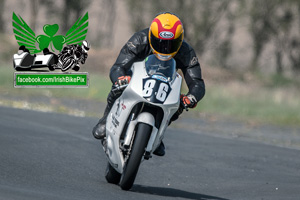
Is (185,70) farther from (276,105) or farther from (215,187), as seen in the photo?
(276,105)

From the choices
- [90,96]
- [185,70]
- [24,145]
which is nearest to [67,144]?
[24,145]

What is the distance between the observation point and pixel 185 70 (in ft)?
25.8

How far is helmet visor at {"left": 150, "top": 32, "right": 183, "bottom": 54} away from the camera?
7.29 meters

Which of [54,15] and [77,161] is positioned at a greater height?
[77,161]

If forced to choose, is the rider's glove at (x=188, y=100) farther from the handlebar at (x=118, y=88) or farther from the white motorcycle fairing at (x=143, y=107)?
the handlebar at (x=118, y=88)

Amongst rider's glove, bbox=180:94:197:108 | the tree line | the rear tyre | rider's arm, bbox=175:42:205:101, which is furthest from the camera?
the tree line

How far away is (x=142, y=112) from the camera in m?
7.02

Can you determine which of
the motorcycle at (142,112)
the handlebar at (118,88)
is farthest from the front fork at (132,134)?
the handlebar at (118,88)

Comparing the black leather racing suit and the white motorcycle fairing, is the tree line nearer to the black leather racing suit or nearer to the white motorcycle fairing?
the black leather racing suit

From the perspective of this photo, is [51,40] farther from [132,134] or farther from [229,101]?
[132,134]

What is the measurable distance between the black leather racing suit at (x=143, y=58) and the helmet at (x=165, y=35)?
1.05ft

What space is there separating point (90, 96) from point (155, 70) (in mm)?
15757

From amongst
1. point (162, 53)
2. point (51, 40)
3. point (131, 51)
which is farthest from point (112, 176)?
point (51, 40)

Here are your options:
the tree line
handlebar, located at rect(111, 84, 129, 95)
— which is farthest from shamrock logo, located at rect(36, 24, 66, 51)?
handlebar, located at rect(111, 84, 129, 95)
